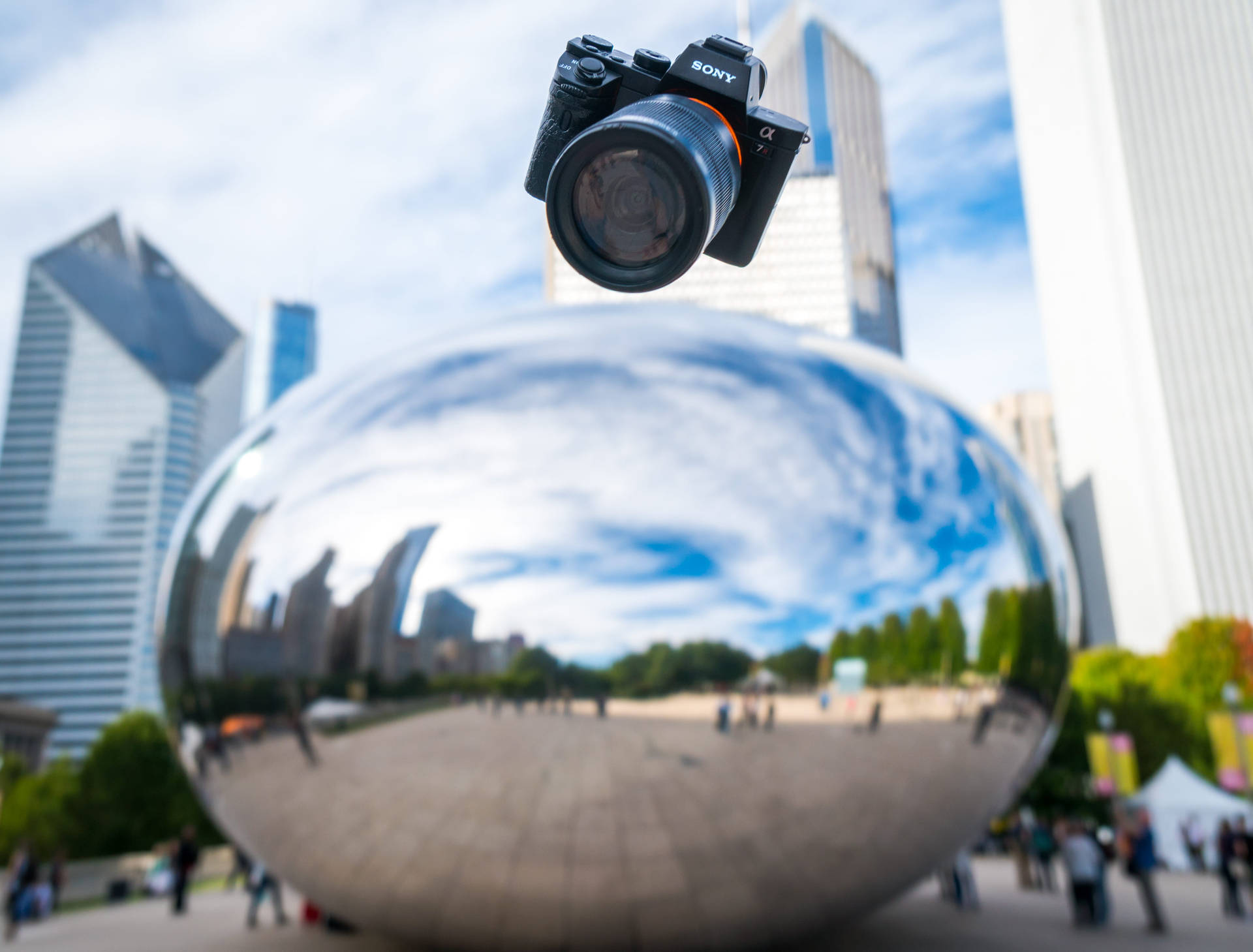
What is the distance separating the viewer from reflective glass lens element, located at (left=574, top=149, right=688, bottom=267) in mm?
2873

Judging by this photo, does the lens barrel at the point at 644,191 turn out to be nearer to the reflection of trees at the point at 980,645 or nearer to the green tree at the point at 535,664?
the green tree at the point at 535,664

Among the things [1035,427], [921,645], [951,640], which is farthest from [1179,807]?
[1035,427]

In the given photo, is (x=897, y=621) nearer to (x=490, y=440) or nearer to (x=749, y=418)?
(x=749, y=418)

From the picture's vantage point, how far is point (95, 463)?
125125 mm

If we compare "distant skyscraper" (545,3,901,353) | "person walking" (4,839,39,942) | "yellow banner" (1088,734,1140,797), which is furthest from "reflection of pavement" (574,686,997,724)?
"distant skyscraper" (545,3,901,353)

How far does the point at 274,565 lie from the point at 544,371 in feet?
3.90

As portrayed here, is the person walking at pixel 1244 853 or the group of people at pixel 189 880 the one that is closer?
the group of people at pixel 189 880

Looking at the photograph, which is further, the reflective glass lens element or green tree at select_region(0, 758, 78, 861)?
green tree at select_region(0, 758, 78, 861)

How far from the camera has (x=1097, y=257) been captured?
2926 inches

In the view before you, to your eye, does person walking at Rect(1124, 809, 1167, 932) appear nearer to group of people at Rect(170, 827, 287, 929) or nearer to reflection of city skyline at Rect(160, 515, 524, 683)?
group of people at Rect(170, 827, 287, 929)

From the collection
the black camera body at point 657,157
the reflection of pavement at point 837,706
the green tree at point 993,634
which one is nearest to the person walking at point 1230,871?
the green tree at point 993,634

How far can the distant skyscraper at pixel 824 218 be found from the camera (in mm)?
119875

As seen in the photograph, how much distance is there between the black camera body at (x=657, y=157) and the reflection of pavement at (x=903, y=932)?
3.19m

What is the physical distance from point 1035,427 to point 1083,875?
135 metres
